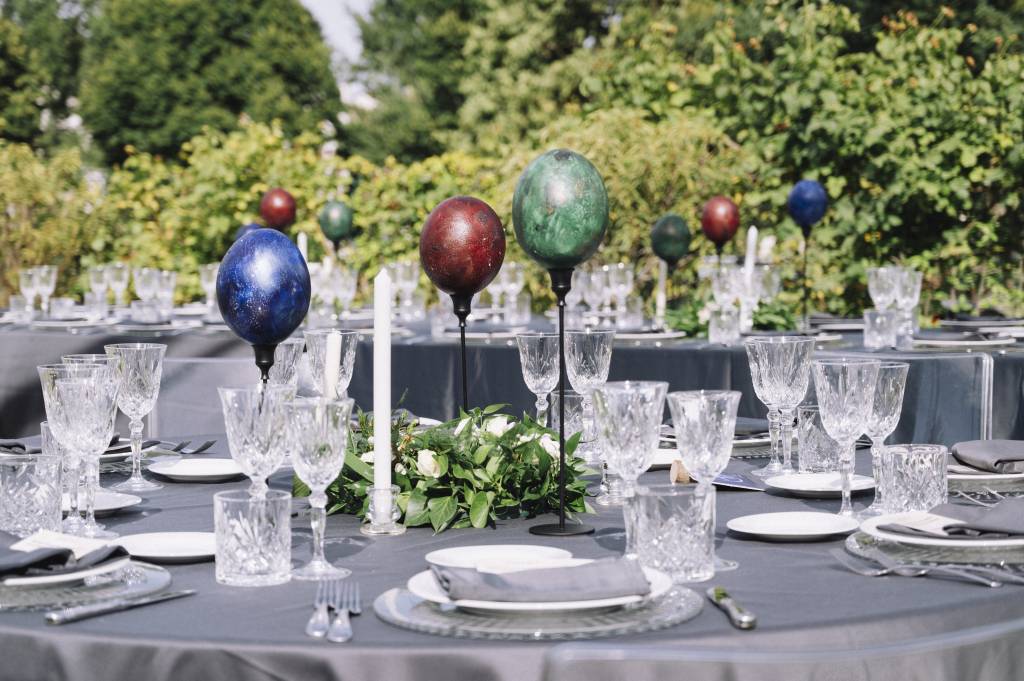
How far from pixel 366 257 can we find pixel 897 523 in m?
7.85

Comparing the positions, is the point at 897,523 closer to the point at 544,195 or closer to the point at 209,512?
the point at 544,195

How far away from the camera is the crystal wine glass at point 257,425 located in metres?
1.91

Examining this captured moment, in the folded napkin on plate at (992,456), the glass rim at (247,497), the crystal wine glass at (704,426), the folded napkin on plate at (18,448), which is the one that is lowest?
the folded napkin on plate at (18,448)

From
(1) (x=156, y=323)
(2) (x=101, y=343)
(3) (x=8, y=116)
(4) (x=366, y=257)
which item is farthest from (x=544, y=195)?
(3) (x=8, y=116)

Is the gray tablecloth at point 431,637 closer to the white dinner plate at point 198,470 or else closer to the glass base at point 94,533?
the glass base at point 94,533

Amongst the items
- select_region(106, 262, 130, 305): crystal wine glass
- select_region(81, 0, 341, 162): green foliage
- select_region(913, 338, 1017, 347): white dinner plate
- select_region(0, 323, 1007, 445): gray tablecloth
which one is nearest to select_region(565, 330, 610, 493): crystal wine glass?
select_region(0, 323, 1007, 445): gray tablecloth

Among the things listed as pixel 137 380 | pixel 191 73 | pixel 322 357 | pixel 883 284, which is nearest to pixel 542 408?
pixel 322 357

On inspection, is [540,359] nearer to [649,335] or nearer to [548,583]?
[548,583]

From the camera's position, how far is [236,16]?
27516 millimetres

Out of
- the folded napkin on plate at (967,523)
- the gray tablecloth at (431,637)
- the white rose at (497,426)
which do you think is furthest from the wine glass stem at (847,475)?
the white rose at (497,426)

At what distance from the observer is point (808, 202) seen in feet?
18.8

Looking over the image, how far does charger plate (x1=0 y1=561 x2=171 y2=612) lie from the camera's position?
1.66 metres

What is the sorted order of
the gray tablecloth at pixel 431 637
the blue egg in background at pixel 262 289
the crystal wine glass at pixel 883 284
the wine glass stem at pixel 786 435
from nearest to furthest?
1. the gray tablecloth at pixel 431 637
2. the blue egg in background at pixel 262 289
3. the wine glass stem at pixel 786 435
4. the crystal wine glass at pixel 883 284

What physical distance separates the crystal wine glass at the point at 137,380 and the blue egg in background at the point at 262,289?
23 cm
